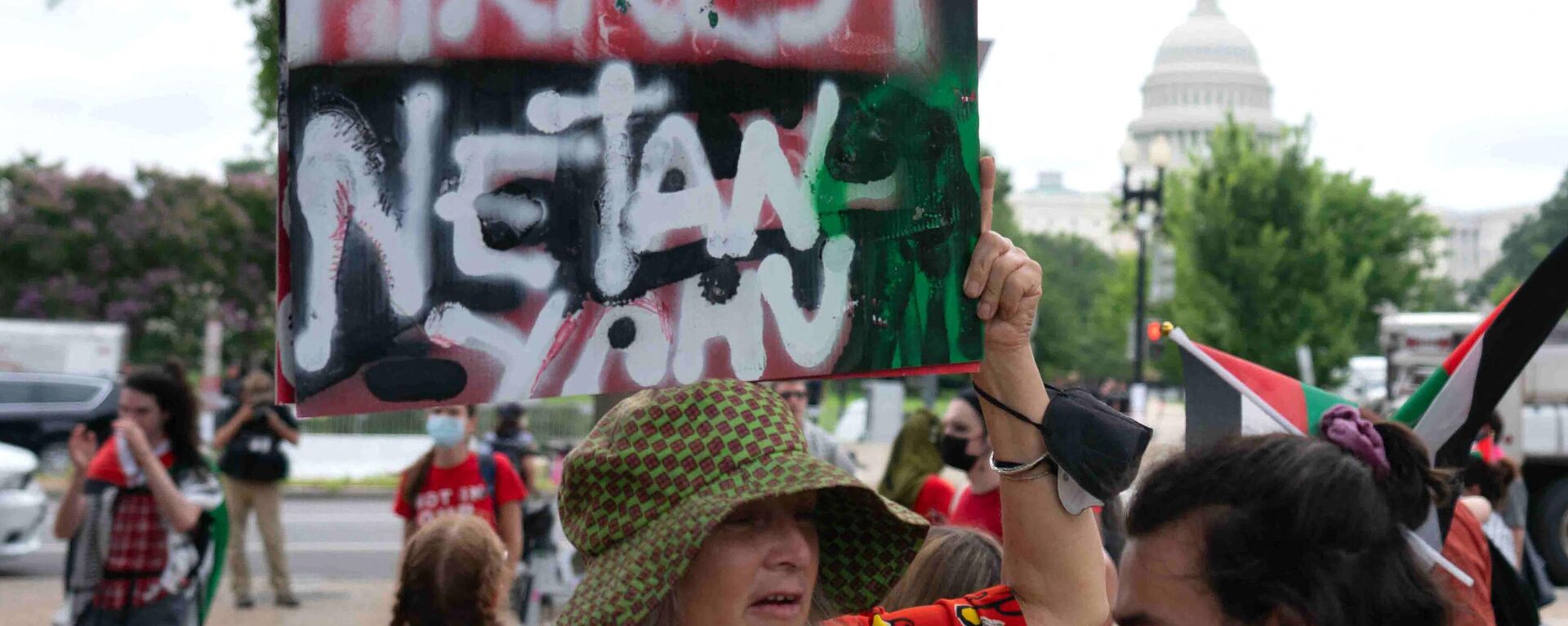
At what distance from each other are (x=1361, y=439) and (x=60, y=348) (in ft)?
97.4

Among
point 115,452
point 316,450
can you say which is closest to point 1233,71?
point 316,450

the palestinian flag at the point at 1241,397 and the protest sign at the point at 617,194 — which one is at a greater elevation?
the protest sign at the point at 617,194

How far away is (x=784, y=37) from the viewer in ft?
6.79

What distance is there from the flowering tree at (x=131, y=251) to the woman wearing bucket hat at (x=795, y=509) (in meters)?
32.9

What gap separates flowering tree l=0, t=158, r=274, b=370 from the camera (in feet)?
110

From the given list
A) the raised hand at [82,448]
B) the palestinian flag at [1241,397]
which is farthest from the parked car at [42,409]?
the palestinian flag at [1241,397]

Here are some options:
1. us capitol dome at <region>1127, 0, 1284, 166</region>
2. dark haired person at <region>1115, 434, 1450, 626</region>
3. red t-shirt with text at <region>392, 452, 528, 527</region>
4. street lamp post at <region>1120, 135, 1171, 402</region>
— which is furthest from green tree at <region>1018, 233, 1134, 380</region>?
dark haired person at <region>1115, 434, 1450, 626</region>

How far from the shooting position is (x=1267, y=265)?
31766mm

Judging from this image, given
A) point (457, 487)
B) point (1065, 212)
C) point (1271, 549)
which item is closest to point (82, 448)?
point (457, 487)

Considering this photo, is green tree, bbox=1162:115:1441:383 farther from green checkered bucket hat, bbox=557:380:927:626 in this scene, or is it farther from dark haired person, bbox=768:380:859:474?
green checkered bucket hat, bbox=557:380:927:626

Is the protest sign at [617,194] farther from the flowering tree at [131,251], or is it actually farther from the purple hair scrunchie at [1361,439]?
the flowering tree at [131,251]

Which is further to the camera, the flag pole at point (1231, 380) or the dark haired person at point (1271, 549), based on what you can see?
the flag pole at point (1231, 380)

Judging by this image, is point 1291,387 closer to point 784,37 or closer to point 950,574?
point 950,574

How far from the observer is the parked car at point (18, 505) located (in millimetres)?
11461
